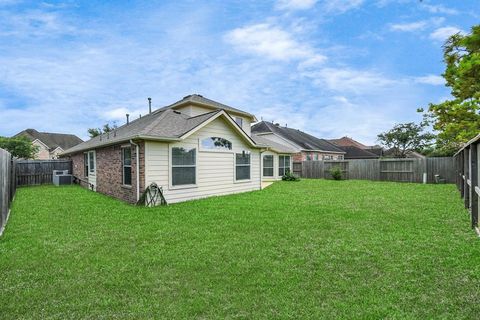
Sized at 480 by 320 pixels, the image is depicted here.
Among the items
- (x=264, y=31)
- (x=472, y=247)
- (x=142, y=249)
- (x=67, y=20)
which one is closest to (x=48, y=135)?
(x=67, y=20)

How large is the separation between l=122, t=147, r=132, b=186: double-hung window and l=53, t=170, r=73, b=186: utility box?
8.82 metres

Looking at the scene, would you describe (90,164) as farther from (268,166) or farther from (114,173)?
(268,166)

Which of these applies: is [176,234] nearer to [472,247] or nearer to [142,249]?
[142,249]

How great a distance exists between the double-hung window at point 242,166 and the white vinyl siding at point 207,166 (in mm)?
241

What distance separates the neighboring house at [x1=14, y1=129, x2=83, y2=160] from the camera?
1714 inches

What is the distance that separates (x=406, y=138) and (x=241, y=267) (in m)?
41.6

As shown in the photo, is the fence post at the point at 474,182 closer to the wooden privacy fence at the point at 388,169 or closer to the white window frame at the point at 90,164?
the wooden privacy fence at the point at 388,169

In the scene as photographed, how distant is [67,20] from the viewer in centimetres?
979

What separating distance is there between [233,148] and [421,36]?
26.2 feet

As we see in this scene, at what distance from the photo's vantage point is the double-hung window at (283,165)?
22.2 meters

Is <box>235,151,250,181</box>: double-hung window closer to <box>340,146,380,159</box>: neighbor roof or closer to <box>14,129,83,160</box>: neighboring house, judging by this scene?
<box>340,146,380,159</box>: neighbor roof

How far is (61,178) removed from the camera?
1712cm

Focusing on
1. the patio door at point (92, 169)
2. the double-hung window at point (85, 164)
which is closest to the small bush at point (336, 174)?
the patio door at point (92, 169)

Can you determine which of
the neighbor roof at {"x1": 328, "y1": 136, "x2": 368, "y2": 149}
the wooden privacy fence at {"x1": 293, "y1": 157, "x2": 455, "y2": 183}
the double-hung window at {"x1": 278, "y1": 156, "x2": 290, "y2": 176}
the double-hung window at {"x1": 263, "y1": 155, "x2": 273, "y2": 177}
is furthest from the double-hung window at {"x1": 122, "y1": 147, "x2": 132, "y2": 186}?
the neighbor roof at {"x1": 328, "y1": 136, "x2": 368, "y2": 149}
